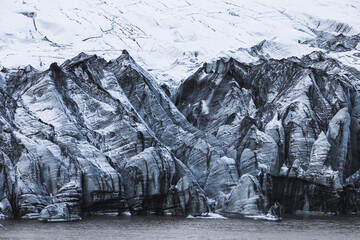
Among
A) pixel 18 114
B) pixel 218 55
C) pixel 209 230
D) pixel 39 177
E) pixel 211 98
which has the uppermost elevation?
pixel 218 55

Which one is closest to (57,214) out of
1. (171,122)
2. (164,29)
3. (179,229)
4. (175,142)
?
(179,229)

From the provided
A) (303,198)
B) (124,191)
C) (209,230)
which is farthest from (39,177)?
(303,198)

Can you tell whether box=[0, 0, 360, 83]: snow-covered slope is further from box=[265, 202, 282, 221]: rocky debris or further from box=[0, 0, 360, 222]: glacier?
box=[265, 202, 282, 221]: rocky debris

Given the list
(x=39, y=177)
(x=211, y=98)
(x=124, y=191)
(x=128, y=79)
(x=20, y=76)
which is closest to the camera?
(x=39, y=177)

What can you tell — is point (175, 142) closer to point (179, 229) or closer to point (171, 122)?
point (171, 122)

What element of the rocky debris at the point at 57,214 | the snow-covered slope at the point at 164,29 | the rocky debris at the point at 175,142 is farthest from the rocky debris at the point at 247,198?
the snow-covered slope at the point at 164,29

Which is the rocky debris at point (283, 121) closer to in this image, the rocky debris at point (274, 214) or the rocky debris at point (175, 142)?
the rocky debris at point (175, 142)

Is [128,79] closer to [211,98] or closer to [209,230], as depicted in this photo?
[211,98]
